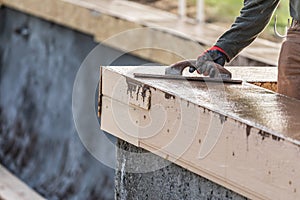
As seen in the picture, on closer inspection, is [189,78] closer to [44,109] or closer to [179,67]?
[179,67]

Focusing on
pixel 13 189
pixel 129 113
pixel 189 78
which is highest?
pixel 189 78

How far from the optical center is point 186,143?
11.3ft

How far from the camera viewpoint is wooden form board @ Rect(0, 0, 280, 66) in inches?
291

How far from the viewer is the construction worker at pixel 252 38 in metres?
3.91

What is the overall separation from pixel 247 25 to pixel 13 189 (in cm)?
525

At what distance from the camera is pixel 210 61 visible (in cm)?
394

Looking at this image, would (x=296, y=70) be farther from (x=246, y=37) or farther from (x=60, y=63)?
(x=60, y=63)

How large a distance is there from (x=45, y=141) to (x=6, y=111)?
3.27ft

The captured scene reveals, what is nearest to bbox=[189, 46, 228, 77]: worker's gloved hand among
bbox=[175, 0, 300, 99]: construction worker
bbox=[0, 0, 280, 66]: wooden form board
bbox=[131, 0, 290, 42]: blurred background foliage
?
bbox=[175, 0, 300, 99]: construction worker

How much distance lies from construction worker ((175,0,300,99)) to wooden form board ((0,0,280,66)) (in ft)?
9.42

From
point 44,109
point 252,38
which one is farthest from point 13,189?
point 252,38

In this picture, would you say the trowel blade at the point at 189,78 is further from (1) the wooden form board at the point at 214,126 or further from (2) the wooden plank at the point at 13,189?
(2) the wooden plank at the point at 13,189

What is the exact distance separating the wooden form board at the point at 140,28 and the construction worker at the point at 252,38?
2.87 meters

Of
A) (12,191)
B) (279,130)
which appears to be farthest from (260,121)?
(12,191)
